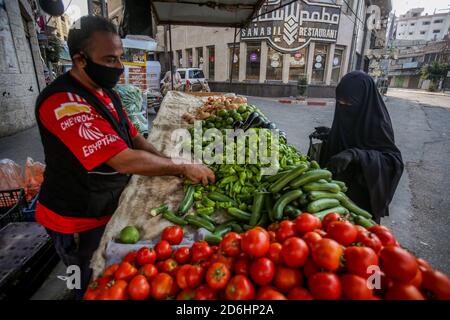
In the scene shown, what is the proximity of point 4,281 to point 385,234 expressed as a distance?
2.91 meters

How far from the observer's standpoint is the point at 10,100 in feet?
25.1

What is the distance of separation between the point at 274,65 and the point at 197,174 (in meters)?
19.5

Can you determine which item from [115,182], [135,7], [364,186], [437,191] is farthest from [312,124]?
[115,182]

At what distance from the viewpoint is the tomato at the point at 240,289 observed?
3.85 feet

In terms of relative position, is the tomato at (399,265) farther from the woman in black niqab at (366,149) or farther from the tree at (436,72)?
the tree at (436,72)

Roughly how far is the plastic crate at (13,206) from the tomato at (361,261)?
3.52 m

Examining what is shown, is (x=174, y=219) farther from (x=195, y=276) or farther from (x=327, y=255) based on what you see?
(x=327, y=255)

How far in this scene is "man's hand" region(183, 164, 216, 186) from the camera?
90.4 inches

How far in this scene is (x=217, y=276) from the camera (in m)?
1.25

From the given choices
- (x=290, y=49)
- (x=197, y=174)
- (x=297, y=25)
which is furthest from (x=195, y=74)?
(x=197, y=174)

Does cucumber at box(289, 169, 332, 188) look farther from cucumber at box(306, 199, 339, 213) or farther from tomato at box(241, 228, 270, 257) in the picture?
tomato at box(241, 228, 270, 257)

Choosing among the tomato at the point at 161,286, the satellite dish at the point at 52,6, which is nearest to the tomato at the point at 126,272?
the tomato at the point at 161,286

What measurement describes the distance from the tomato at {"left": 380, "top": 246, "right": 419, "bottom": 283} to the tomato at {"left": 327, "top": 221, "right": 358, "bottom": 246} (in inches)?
7.3
